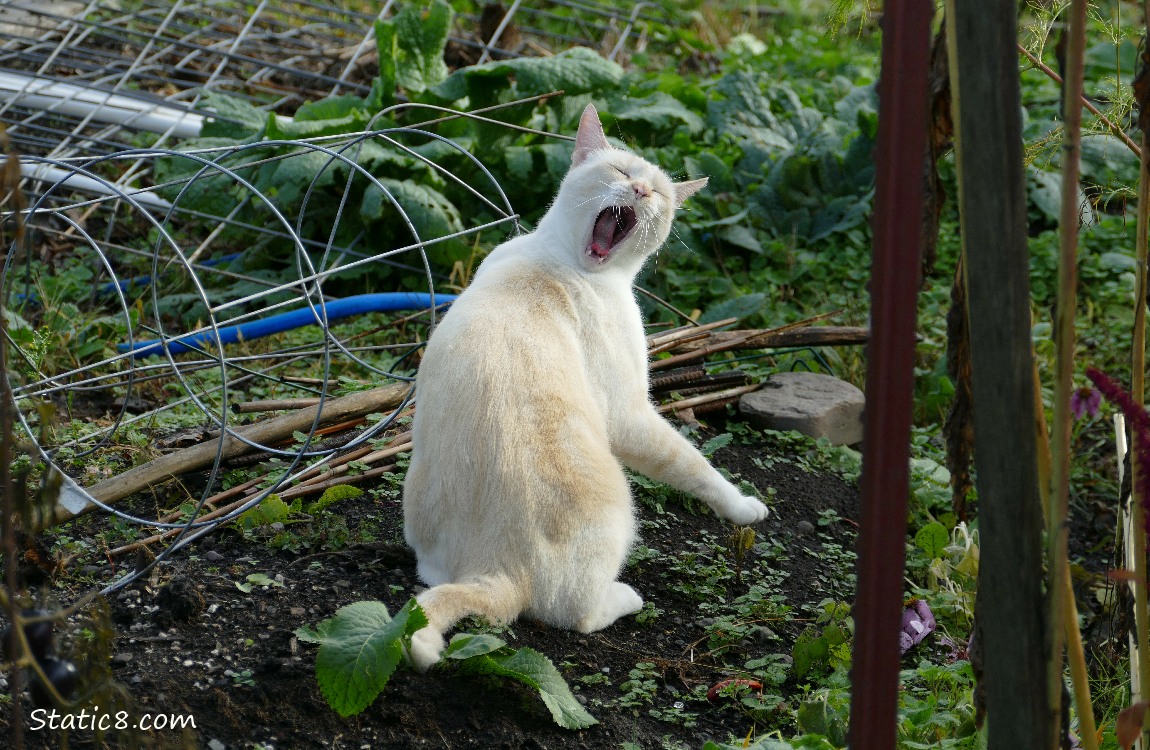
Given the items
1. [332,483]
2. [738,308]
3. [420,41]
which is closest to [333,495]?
[332,483]

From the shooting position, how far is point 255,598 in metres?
2.38

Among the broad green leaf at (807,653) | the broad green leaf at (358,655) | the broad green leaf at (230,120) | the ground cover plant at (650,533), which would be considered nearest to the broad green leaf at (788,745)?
the ground cover plant at (650,533)

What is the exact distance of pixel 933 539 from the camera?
300cm

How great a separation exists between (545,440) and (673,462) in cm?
51

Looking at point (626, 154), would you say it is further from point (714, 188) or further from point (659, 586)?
point (714, 188)

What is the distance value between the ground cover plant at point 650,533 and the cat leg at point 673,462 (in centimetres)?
11

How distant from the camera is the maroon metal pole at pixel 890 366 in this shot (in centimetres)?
115

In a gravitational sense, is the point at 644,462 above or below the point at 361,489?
above

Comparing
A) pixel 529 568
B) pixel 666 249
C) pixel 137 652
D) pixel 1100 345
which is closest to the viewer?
pixel 137 652

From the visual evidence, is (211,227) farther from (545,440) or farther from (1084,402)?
(1084,402)

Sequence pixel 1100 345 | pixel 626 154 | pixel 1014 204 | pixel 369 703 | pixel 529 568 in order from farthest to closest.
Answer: pixel 1100 345, pixel 626 154, pixel 529 568, pixel 369 703, pixel 1014 204

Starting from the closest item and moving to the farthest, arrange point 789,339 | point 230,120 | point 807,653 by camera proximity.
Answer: point 807,653, point 789,339, point 230,120

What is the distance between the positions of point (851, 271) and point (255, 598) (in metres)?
3.53

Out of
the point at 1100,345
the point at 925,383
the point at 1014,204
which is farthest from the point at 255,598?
the point at 1100,345
